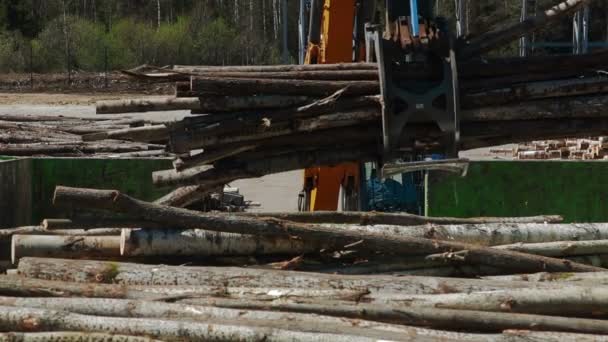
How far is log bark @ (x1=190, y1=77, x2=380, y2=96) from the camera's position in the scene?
6.28 metres

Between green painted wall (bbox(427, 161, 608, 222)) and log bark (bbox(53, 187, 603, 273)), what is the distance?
18.3ft

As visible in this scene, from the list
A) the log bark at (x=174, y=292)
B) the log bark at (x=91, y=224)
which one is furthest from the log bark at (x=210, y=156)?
the log bark at (x=174, y=292)

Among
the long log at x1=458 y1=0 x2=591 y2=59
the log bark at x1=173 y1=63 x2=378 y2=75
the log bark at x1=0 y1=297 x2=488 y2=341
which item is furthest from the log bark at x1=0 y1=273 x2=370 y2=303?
the long log at x1=458 y1=0 x2=591 y2=59

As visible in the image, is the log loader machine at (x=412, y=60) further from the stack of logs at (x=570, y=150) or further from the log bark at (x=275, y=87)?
the stack of logs at (x=570, y=150)

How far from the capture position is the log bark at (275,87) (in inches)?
247

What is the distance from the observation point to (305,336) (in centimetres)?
477

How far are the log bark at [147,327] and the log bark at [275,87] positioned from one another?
1.78m

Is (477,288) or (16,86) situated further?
(16,86)

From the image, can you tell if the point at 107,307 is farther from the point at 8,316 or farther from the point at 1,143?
the point at 1,143

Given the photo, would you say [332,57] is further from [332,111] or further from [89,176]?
[332,111]

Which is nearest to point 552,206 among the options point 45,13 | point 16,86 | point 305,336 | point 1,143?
point 305,336

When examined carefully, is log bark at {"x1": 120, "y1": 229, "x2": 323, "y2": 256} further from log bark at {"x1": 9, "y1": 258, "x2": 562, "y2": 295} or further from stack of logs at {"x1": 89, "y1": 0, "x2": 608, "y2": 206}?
stack of logs at {"x1": 89, "y1": 0, "x2": 608, "y2": 206}

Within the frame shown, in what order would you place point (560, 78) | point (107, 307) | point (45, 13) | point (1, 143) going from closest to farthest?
point (107, 307) → point (560, 78) → point (1, 143) → point (45, 13)

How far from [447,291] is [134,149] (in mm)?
12289
